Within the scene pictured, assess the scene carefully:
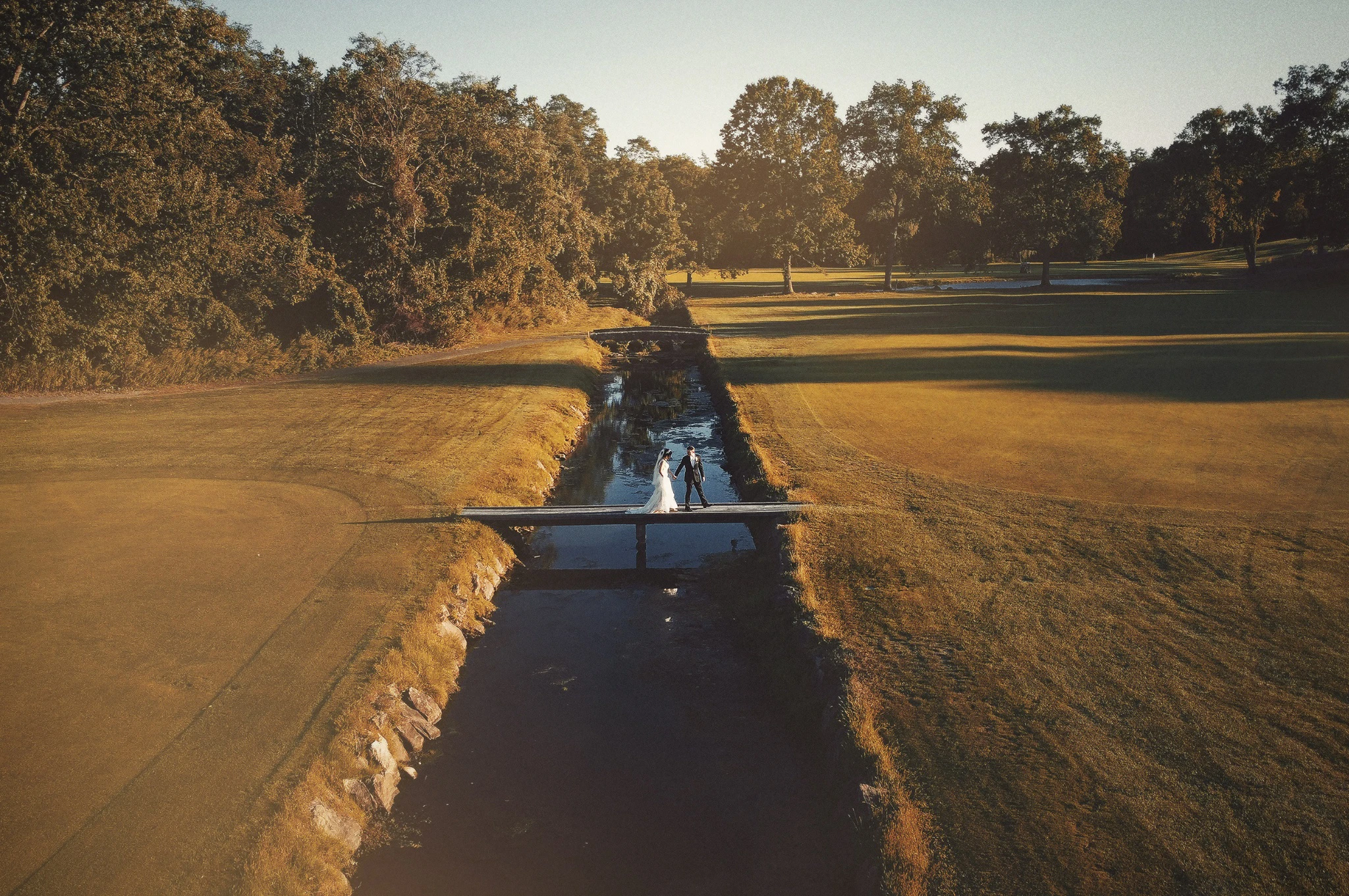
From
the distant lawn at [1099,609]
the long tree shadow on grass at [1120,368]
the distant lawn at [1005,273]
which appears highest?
the distant lawn at [1005,273]

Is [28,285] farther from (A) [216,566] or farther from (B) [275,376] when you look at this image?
(A) [216,566]

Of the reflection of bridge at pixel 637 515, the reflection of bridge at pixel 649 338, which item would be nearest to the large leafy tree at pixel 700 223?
the reflection of bridge at pixel 649 338

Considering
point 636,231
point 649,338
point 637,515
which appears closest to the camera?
point 637,515

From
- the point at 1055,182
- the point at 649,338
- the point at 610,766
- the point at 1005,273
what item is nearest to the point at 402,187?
the point at 649,338

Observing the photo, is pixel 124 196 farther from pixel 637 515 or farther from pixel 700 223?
pixel 700 223

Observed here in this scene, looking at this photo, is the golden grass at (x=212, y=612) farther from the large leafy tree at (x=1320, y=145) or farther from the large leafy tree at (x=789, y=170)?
the large leafy tree at (x=1320, y=145)

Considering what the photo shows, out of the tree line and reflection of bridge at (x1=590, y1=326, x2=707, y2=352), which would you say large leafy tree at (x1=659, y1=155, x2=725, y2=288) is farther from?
reflection of bridge at (x1=590, y1=326, x2=707, y2=352)

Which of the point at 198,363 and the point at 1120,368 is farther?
the point at 198,363
